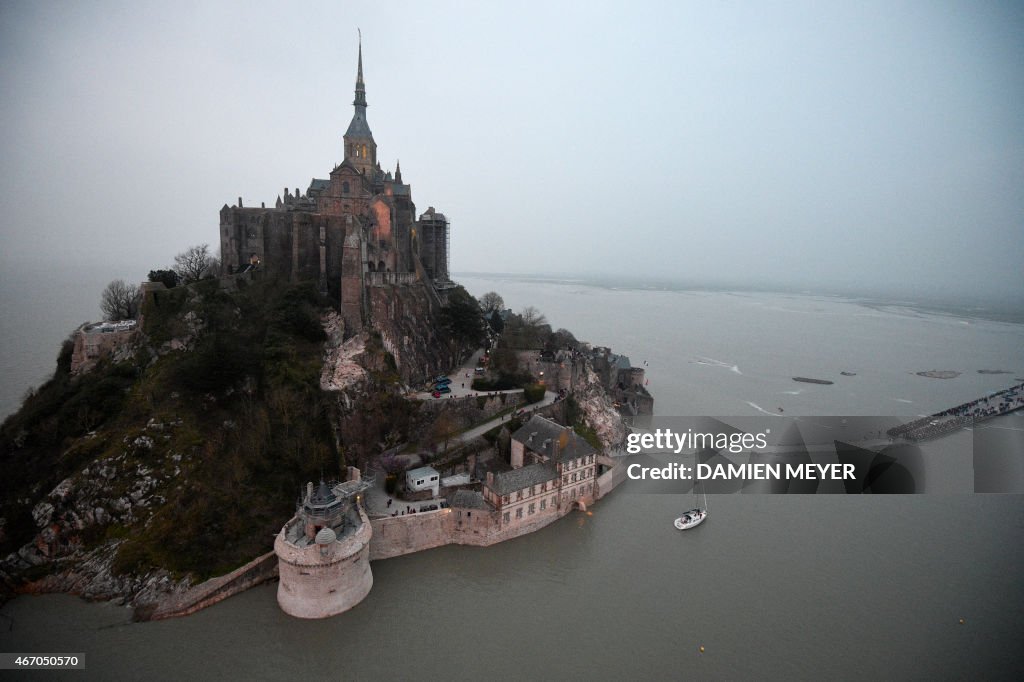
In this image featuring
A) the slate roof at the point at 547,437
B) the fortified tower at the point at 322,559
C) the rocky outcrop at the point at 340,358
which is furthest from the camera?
the rocky outcrop at the point at 340,358

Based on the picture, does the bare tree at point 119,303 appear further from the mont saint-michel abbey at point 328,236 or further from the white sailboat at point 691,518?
the white sailboat at point 691,518

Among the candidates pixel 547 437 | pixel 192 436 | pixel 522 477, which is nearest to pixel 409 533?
pixel 522 477

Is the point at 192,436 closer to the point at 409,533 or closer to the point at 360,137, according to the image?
the point at 409,533

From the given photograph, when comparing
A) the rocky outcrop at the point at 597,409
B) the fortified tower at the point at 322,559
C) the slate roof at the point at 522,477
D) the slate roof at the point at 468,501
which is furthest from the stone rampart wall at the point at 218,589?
the rocky outcrop at the point at 597,409

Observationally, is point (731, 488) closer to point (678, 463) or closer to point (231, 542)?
point (678, 463)

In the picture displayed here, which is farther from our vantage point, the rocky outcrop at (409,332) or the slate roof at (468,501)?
the rocky outcrop at (409,332)

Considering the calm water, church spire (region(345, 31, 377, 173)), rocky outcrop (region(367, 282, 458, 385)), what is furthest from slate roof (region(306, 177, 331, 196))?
the calm water

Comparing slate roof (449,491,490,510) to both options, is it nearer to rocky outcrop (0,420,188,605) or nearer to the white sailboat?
the white sailboat

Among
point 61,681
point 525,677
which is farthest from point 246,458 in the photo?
point 525,677
